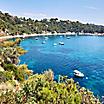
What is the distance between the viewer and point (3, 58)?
9081cm

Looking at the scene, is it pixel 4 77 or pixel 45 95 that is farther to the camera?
pixel 4 77

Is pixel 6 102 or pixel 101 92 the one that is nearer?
pixel 6 102

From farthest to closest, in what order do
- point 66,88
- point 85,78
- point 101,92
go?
point 85,78
point 101,92
point 66,88

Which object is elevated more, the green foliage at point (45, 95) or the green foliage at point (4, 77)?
the green foliage at point (45, 95)

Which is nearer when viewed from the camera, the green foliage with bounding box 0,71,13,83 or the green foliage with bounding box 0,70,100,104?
the green foliage with bounding box 0,70,100,104

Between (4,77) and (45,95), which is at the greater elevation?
(45,95)

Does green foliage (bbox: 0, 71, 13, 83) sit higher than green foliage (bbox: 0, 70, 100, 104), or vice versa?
green foliage (bbox: 0, 70, 100, 104)

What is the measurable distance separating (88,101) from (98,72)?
69.2 metres

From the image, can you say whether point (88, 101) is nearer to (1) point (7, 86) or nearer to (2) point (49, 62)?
(1) point (7, 86)

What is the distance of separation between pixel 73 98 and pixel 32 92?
7089 millimetres

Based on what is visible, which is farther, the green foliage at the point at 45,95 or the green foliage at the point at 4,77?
the green foliage at the point at 4,77

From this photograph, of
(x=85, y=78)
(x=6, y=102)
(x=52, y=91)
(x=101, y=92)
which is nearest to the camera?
(x=6, y=102)

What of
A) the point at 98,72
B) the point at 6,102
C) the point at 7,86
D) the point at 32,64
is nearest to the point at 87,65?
the point at 98,72

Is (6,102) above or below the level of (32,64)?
above
